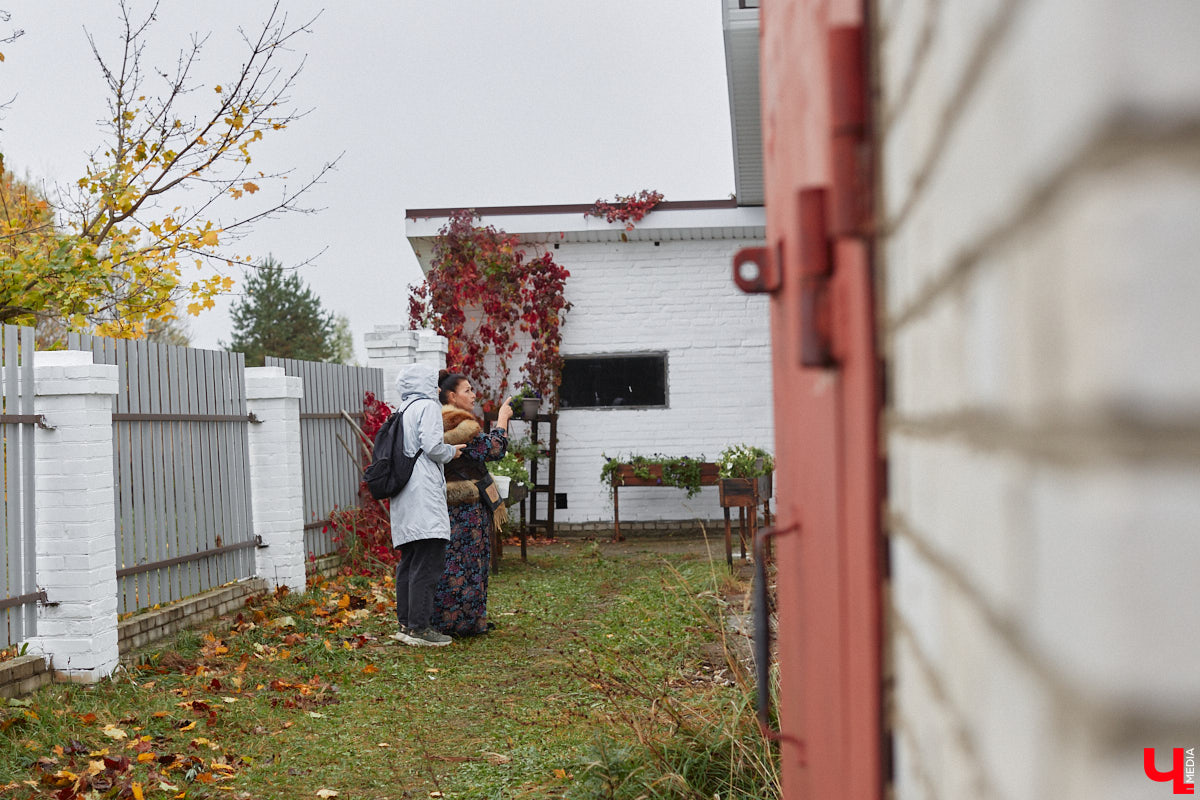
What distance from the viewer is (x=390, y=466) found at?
708cm

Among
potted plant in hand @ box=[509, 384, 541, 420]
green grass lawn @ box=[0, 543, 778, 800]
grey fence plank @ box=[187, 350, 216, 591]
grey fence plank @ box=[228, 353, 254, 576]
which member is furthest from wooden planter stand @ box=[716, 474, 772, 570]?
grey fence plank @ box=[187, 350, 216, 591]

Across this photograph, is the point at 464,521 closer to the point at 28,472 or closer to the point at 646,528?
the point at 28,472

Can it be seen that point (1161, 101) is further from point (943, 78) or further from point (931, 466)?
point (931, 466)

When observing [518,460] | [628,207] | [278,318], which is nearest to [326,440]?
[518,460]

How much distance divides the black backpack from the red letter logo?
676 cm

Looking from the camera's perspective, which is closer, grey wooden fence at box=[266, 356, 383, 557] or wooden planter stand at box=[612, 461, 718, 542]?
grey wooden fence at box=[266, 356, 383, 557]

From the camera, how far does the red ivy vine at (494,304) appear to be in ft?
41.7

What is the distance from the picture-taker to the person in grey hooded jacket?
7.09 m

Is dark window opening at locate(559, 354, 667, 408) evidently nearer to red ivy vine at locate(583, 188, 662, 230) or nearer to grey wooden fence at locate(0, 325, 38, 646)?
red ivy vine at locate(583, 188, 662, 230)

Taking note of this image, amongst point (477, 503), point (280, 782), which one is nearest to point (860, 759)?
point (280, 782)

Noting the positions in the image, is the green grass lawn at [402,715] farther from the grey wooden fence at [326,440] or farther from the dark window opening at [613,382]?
the dark window opening at [613,382]

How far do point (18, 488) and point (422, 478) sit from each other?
7.95ft

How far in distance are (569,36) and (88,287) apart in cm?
2087

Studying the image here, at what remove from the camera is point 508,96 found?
3109 cm
